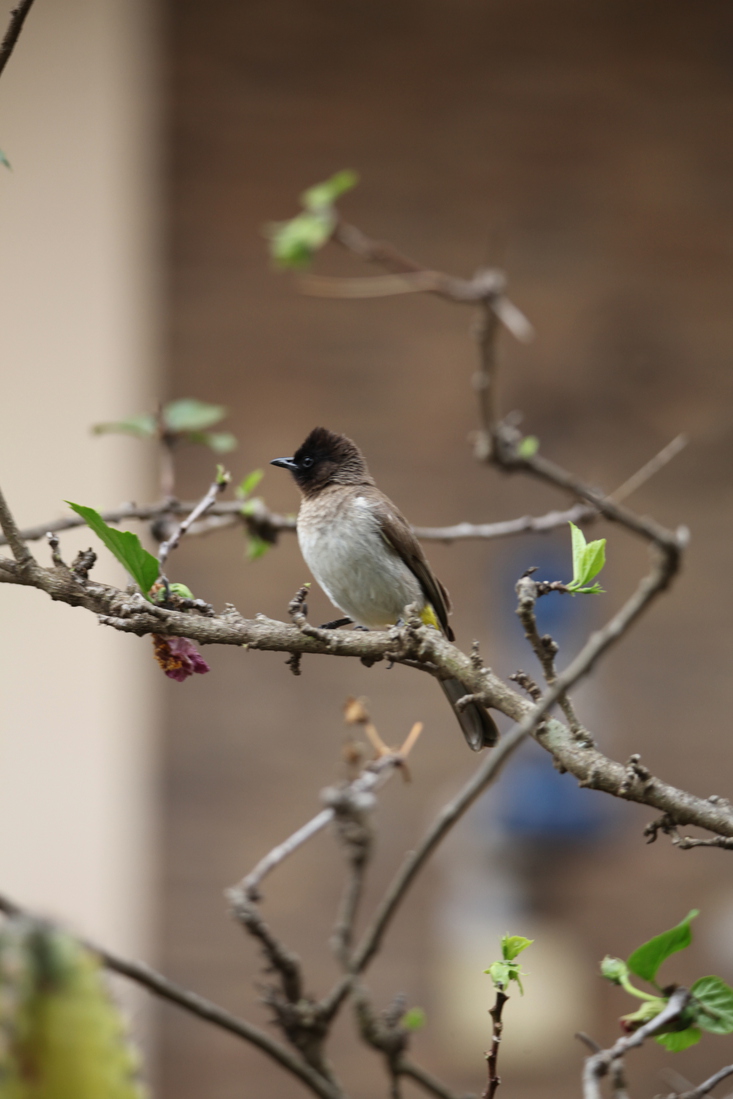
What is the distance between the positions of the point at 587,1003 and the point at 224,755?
1564 millimetres

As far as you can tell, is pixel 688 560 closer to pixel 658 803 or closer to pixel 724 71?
pixel 724 71

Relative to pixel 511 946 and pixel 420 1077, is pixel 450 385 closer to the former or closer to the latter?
pixel 511 946

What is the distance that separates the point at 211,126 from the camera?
4.20m

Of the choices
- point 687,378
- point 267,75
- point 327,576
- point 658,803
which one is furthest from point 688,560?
point 658,803

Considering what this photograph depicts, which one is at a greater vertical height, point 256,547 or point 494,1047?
point 256,547

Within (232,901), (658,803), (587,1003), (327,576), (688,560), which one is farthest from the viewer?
(688,560)

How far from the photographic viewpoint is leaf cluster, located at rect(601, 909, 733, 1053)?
810mm

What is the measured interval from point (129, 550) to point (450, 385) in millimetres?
3440

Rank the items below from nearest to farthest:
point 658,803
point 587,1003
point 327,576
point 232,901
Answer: point 232,901
point 658,803
point 327,576
point 587,1003

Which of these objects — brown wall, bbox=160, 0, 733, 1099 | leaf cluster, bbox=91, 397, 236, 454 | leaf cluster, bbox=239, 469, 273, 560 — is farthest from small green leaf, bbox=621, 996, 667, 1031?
brown wall, bbox=160, 0, 733, 1099

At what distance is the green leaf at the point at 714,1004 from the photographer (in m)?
0.81

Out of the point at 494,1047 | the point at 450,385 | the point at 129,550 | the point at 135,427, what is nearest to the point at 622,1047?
the point at 494,1047

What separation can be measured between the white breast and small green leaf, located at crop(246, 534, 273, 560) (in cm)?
42

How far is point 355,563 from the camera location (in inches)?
75.8
